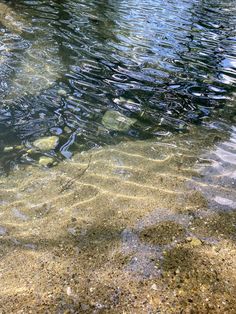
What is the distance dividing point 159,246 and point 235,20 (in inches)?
411

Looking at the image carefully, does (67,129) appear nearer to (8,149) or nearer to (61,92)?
(8,149)

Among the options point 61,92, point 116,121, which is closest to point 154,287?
point 116,121

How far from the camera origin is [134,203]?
3.16m

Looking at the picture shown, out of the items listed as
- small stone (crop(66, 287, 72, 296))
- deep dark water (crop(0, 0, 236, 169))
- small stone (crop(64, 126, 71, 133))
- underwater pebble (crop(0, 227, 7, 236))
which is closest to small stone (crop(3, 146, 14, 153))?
deep dark water (crop(0, 0, 236, 169))

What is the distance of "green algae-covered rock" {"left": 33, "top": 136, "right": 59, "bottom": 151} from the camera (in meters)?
4.00

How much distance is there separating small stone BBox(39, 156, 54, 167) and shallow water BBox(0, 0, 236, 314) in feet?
0.21

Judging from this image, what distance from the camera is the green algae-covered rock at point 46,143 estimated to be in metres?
4.00

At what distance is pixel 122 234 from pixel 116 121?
221 cm

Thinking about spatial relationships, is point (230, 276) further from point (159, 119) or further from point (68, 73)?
point (68, 73)

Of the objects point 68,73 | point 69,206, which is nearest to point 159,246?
point 69,206

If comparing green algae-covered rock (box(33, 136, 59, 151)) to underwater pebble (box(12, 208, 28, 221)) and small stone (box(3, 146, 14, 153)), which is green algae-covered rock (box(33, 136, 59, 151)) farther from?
underwater pebble (box(12, 208, 28, 221))

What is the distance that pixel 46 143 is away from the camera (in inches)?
160

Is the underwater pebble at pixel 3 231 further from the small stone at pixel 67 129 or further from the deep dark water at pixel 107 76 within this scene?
the small stone at pixel 67 129

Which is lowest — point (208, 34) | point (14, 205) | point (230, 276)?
point (14, 205)
